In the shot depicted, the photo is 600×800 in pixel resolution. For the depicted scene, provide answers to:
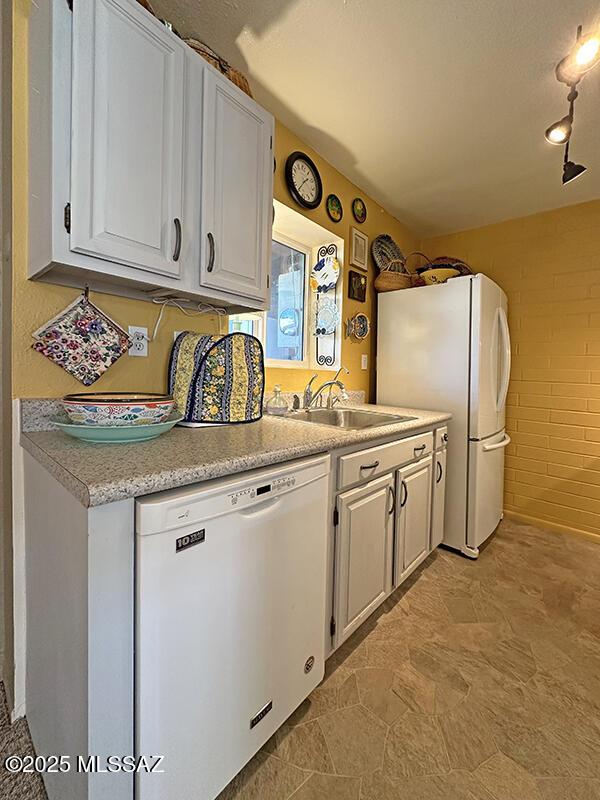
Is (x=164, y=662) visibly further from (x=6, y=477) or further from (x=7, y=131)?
(x=7, y=131)

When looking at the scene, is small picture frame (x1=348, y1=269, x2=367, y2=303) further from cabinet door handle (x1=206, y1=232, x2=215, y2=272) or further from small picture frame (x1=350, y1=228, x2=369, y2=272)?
cabinet door handle (x1=206, y1=232, x2=215, y2=272)

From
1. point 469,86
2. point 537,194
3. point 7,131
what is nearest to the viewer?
point 7,131

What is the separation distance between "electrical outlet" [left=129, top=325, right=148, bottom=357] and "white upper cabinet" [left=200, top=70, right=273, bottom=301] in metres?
0.34

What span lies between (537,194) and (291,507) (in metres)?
2.87

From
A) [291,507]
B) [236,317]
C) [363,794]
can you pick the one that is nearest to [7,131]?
[236,317]

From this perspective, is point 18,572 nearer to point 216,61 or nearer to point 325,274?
point 216,61

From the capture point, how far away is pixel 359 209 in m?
2.50

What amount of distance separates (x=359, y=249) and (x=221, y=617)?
2403mm

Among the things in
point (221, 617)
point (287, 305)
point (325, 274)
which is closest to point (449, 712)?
point (221, 617)

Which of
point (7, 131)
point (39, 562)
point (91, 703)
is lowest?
point (91, 703)

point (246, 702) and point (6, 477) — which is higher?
point (6, 477)

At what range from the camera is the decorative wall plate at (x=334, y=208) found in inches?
87.3

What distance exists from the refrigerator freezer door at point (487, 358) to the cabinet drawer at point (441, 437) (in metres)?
0.16

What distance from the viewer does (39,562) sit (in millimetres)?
948
